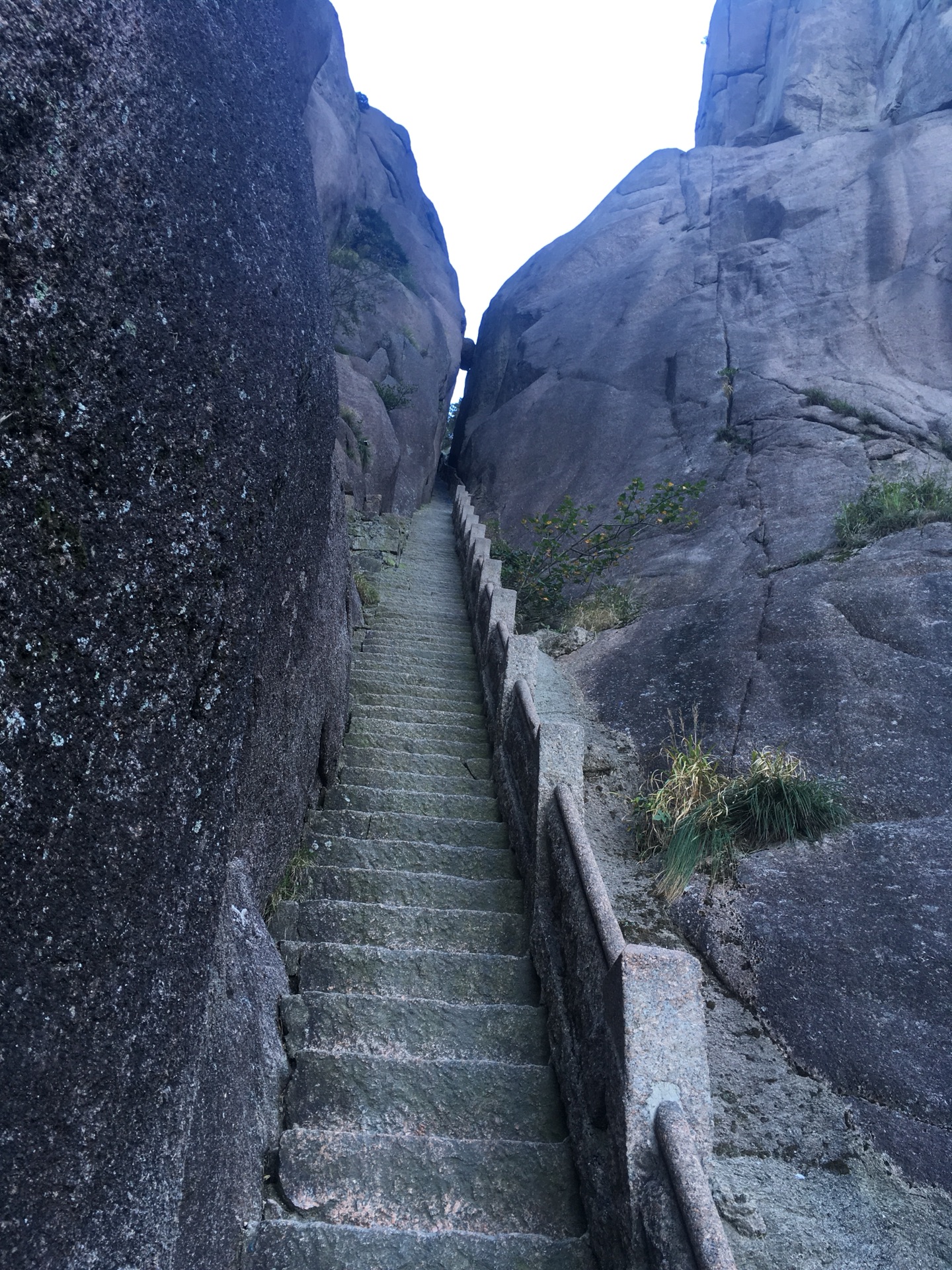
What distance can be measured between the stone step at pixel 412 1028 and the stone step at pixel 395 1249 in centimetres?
79

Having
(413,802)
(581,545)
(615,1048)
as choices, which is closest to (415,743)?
(413,802)

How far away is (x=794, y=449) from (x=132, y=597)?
1055 cm

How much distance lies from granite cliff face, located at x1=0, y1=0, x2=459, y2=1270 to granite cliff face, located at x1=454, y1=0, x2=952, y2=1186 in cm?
318

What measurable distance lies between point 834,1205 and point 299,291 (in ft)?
14.8

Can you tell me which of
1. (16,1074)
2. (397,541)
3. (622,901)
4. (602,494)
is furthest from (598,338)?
(16,1074)

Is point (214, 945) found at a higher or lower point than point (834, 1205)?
higher

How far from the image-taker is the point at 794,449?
10.8 m

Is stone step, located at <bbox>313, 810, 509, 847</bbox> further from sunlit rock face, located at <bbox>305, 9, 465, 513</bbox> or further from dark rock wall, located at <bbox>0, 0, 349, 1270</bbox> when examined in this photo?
sunlit rock face, located at <bbox>305, 9, 465, 513</bbox>

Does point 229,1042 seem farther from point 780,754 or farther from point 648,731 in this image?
point 648,731

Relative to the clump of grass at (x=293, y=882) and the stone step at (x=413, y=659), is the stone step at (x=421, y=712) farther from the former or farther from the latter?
the clump of grass at (x=293, y=882)

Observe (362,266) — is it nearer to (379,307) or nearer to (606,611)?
(379,307)

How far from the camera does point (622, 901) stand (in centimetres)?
535

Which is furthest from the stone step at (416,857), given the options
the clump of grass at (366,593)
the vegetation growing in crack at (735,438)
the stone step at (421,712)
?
the vegetation growing in crack at (735,438)

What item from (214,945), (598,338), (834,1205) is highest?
(598,338)
